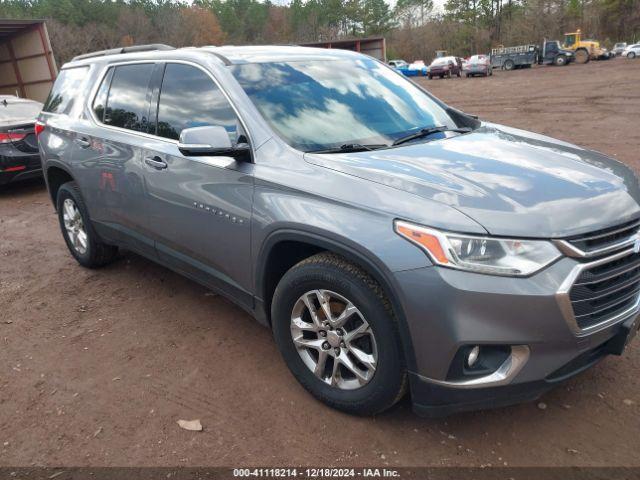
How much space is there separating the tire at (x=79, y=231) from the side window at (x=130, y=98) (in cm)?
89

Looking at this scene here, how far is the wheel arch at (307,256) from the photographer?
90.8 inches

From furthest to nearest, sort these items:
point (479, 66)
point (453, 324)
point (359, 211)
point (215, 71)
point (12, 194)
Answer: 1. point (479, 66)
2. point (12, 194)
3. point (215, 71)
4. point (359, 211)
5. point (453, 324)

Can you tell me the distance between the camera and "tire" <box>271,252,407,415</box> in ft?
7.89

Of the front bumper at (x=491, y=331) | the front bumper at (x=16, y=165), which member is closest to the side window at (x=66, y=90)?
the front bumper at (x=16, y=165)

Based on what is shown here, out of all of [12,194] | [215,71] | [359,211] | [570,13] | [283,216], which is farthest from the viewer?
[570,13]

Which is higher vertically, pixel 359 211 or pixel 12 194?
pixel 359 211

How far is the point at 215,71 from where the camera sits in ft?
10.8

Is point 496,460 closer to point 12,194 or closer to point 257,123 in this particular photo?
point 257,123

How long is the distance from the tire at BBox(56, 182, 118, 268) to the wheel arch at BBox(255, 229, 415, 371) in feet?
7.67

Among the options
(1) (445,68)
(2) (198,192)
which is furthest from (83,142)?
(1) (445,68)

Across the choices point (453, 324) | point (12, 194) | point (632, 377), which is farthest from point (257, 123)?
point (12, 194)

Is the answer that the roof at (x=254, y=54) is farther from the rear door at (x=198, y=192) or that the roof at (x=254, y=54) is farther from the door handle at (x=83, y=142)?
the door handle at (x=83, y=142)

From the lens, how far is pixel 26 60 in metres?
16.6

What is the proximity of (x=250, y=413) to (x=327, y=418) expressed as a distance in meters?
0.43
